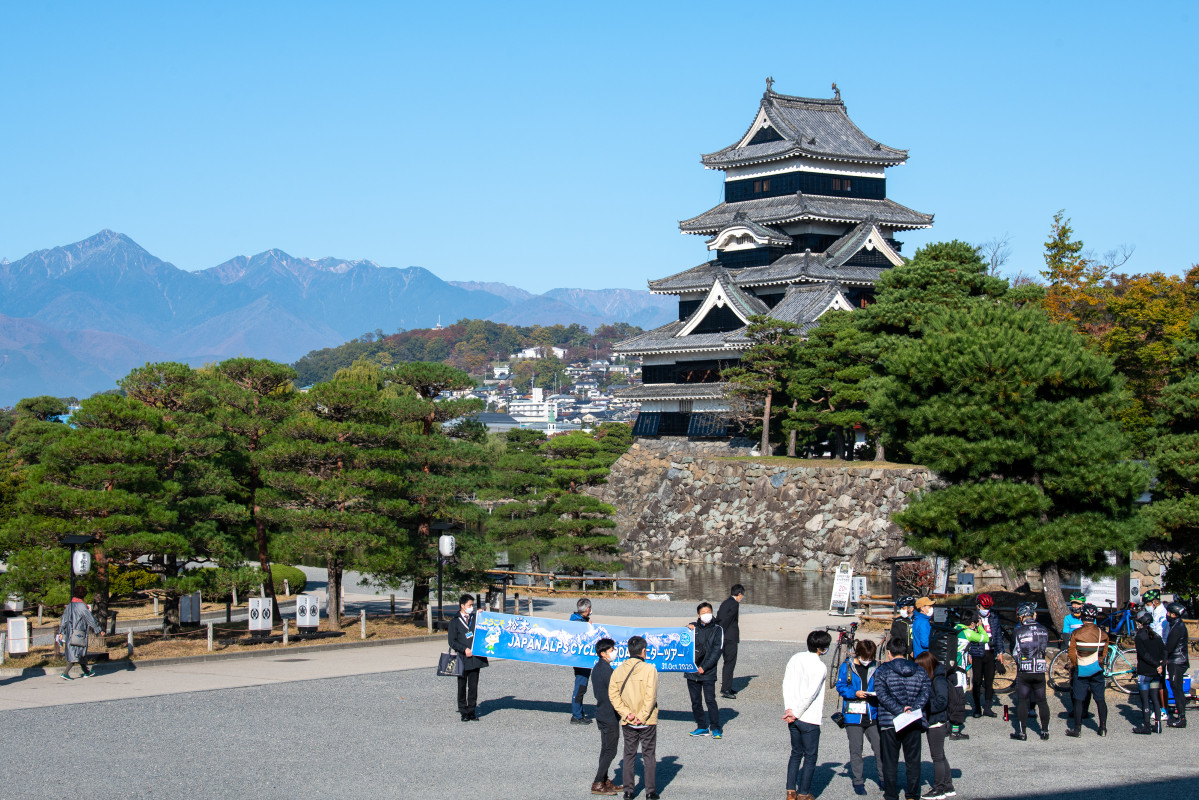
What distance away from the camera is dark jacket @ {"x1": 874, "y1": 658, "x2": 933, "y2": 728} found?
412 inches

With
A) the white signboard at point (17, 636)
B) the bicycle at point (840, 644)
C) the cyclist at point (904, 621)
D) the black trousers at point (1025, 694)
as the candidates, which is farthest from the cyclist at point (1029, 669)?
the white signboard at point (17, 636)

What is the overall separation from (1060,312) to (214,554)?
36.1 metres

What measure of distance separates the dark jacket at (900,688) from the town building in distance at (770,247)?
43313 millimetres

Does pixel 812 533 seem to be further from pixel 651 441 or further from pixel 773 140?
pixel 773 140

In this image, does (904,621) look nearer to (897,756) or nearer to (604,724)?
(897,756)

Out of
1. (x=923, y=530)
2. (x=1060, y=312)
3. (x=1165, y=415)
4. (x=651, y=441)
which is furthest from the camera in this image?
(x=651, y=441)

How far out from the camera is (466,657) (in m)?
14.1

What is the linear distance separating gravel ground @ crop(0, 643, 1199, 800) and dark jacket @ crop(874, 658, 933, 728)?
136 cm

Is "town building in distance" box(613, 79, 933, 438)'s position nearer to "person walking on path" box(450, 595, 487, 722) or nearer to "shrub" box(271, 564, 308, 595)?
"shrub" box(271, 564, 308, 595)

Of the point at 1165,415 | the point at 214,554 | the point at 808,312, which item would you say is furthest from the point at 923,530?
the point at 808,312

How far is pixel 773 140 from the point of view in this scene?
61156 millimetres

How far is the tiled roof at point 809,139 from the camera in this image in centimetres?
5928

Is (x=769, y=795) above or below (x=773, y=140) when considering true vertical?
below

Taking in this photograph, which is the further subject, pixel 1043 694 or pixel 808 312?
pixel 808 312
